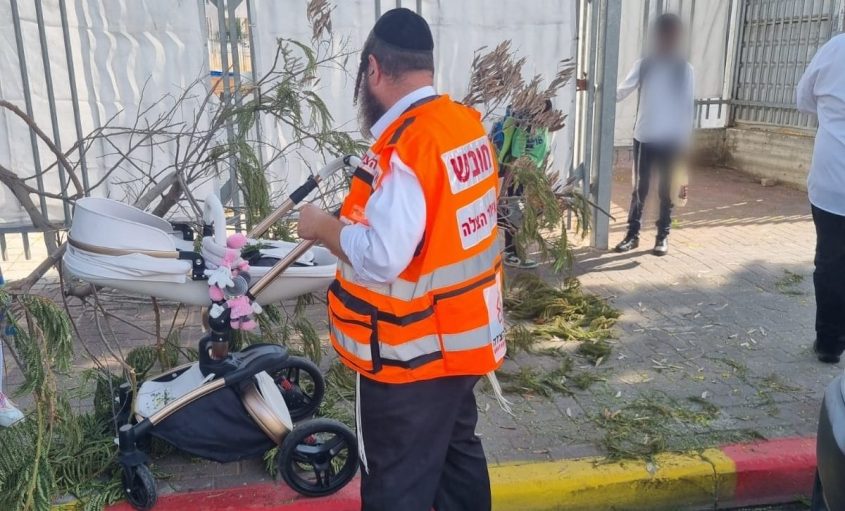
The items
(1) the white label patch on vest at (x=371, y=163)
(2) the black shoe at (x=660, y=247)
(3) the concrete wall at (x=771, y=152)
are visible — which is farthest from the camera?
(3) the concrete wall at (x=771, y=152)

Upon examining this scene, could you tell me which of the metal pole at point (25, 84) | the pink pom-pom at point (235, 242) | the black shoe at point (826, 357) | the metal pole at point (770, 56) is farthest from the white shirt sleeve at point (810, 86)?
the metal pole at point (770, 56)

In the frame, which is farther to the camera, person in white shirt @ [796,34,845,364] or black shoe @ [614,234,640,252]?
black shoe @ [614,234,640,252]

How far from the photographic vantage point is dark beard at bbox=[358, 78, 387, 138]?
2531mm

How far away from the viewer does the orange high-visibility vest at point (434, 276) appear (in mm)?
2303

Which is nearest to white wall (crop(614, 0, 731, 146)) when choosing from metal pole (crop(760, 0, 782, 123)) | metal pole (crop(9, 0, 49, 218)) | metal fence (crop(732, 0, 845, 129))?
metal fence (crop(732, 0, 845, 129))

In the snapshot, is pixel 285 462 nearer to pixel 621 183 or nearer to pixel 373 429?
pixel 373 429

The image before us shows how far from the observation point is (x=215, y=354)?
125 inches

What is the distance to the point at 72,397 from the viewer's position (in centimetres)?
392

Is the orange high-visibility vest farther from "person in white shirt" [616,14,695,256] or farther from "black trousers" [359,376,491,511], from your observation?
"person in white shirt" [616,14,695,256]

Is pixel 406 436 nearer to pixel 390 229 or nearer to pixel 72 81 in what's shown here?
pixel 390 229

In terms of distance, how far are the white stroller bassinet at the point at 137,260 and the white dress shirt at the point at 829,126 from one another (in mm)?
2915

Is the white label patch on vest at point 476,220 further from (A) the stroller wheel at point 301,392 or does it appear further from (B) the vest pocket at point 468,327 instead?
(A) the stroller wheel at point 301,392

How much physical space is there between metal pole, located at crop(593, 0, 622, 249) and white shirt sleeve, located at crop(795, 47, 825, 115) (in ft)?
7.11

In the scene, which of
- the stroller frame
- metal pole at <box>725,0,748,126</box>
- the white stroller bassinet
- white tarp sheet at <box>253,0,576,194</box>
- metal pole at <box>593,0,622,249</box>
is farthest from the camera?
metal pole at <box>725,0,748,126</box>
